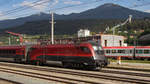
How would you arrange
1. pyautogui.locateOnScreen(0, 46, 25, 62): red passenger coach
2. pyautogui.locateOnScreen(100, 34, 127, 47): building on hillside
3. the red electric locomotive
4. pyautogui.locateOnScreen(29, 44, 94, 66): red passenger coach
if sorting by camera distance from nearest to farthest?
the red electric locomotive, pyautogui.locateOnScreen(29, 44, 94, 66): red passenger coach, pyautogui.locateOnScreen(0, 46, 25, 62): red passenger coach, pyautogui.locateOnScreen(100, 34, 127, 47): building on hillside

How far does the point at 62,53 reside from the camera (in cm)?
2483

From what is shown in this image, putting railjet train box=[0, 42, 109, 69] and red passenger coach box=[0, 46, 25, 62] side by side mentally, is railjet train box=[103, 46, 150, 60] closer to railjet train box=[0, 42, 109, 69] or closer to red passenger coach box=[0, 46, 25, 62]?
red passenger coach box=[0, 46, 25, 62]

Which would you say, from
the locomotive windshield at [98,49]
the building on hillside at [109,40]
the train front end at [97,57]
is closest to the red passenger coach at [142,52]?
the building on hillside at [109,40]

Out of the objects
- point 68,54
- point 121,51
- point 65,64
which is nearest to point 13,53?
point 65,64

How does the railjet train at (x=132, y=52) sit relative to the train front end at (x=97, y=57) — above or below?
below

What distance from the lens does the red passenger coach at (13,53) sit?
33256 mm

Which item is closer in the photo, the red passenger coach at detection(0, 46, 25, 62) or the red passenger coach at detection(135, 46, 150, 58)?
the red passenger coach at detection(0, 46, 25, 62)

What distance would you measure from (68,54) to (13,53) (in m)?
15.2

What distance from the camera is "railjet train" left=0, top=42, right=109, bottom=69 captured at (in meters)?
21.4

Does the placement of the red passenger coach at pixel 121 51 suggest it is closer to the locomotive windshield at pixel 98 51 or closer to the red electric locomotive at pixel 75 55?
the red electric locomotive at pixel 75 55

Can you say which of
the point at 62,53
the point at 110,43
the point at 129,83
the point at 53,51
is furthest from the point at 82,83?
the point at 110,43

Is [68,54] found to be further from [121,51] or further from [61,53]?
[121,51]

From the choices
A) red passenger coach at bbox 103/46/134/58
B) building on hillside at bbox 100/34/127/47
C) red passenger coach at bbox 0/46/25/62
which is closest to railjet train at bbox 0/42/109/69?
red passenger coach at bbox 0/46/25/62

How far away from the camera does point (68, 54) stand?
23906 mm
